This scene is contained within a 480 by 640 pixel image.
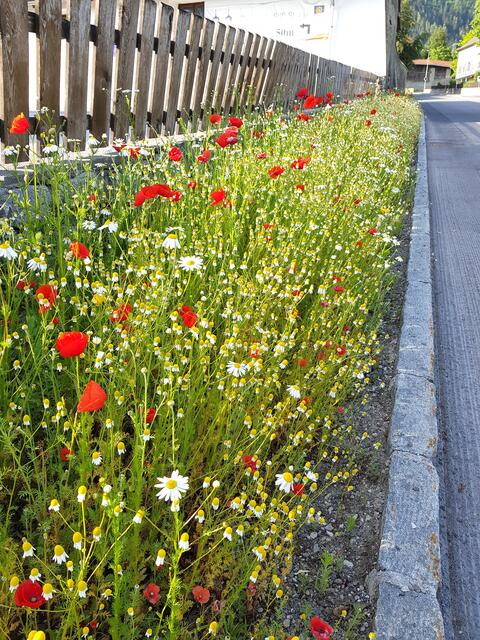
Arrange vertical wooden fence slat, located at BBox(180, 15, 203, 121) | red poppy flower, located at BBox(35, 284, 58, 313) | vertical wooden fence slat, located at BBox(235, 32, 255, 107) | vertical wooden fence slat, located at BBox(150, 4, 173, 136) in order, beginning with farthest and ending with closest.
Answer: vertical wooden fence slat, located at BBox(235, 32, 255, 107)
vertical wooden fence slat, located at BBox(180, 15, 203, 121)
vertical wooden fence slat, located at BBox(150, 4, 173, 136)
red poppy flower, located at BBox(35, 284, 58, 313)

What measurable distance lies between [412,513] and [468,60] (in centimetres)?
11671

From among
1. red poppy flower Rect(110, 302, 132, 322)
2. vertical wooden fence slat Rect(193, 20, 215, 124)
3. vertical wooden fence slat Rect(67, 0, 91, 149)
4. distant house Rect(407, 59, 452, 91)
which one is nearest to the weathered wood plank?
vertical wooden fence slat Rect(193, 20, 215, 124)

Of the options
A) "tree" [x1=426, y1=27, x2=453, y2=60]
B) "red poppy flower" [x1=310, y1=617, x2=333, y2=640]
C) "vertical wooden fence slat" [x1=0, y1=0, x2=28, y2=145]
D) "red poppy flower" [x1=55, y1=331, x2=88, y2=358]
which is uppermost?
"tree" [x1=426, y1=27, x2=453, y2=60]

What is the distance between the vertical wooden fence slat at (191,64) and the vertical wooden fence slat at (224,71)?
737 millimetres

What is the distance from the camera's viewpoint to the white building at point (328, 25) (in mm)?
23984

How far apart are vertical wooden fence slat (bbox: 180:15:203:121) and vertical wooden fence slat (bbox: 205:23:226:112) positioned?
45cm

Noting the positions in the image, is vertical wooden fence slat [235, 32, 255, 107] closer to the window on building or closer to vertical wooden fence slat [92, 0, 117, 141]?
vertical wooden fence slat [92, 0, 117, 141]

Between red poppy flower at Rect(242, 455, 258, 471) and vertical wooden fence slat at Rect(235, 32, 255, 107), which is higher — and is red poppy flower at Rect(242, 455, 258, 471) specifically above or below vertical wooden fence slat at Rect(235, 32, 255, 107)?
below

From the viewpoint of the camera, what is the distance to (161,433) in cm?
187

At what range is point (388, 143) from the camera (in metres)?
7.36

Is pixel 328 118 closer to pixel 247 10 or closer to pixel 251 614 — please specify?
pixel 251 614

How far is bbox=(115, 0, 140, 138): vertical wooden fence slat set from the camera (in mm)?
4500

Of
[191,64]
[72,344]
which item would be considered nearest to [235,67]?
[191,64]

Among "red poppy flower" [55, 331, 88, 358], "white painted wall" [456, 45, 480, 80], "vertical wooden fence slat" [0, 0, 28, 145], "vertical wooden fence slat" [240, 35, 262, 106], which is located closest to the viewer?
"red poppy flower" [55, 331, 88, 358]
